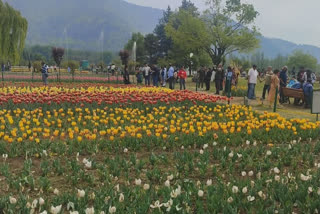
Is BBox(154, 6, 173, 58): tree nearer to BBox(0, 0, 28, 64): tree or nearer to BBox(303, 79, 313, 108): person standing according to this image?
BBox(0, 0, 28, 64): tree

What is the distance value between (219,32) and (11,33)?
2256 centimetres

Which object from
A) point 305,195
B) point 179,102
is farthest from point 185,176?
point 179,102

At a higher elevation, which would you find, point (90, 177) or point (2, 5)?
point (2, 5)

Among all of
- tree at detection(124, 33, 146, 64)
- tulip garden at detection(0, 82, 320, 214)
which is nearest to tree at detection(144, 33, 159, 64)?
tree at detection(124, 33, 146, 64)

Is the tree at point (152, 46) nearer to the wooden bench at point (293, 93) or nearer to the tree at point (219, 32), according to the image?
the tree at point (219, 32)

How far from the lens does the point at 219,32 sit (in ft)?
129

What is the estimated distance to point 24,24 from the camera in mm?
35062

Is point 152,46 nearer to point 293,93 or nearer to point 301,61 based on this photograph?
point 293,93

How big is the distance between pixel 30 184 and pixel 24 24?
3433 cm

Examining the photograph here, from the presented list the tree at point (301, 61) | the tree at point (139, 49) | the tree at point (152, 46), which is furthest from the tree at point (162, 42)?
the tree at point (301, 61)

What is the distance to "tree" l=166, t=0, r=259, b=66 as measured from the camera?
39625 mm

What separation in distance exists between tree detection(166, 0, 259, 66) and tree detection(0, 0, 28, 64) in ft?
58.6

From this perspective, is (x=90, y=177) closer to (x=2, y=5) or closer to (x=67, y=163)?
(x=67, y=163)

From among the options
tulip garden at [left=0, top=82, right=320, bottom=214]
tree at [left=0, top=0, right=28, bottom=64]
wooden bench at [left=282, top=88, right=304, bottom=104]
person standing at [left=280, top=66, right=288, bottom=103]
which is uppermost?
tree at [left=0, top=0, right=28, bottom=64]
